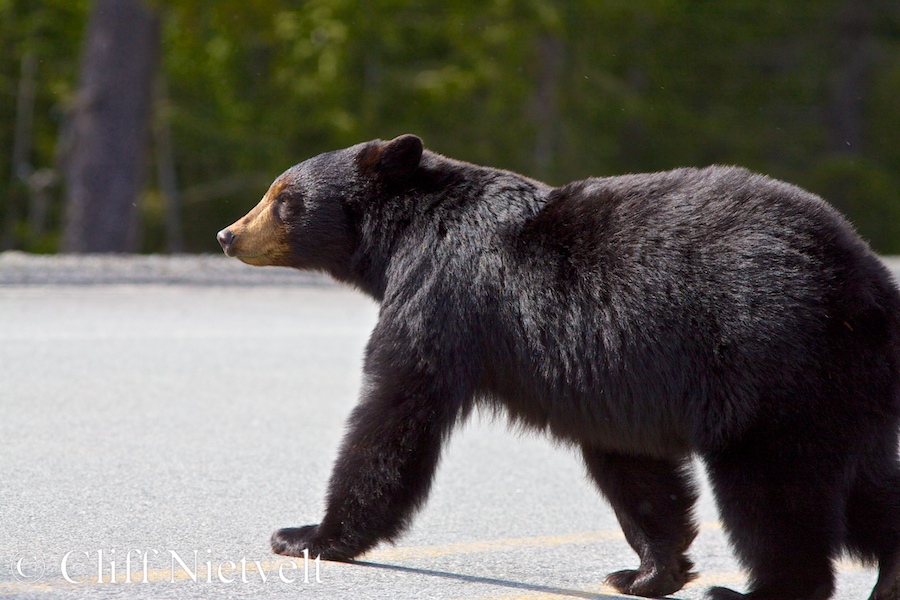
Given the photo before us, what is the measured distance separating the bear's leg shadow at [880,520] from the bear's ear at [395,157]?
1725 millimetres

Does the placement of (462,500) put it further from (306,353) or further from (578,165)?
(578,165)

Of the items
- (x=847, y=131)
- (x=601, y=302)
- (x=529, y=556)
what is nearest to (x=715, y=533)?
(x=529, y=556)

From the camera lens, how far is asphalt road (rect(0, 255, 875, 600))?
3.67 metres

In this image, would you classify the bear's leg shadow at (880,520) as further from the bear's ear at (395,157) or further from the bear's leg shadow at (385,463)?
the bear's ear at (395,157)

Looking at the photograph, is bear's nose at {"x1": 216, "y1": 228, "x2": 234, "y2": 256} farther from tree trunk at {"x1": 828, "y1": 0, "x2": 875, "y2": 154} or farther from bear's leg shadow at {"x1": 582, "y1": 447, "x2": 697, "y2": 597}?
tree trunk at {"x1": 828, "y1": 0, "x2": 875, "y2": 154}

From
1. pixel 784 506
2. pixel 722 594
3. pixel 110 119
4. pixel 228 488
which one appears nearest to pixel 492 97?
pixel 110 119

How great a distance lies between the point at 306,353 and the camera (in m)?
8.38

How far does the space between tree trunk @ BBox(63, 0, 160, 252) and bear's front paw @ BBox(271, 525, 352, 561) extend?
12118 millimetres

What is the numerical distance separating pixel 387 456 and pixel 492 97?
26.8 m

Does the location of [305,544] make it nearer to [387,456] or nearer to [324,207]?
[387,456]

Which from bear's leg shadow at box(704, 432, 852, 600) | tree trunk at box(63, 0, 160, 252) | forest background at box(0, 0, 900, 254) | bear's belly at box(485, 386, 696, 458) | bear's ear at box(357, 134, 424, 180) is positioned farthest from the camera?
forest background at box(0, 0, 900, 254)

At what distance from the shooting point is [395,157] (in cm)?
400

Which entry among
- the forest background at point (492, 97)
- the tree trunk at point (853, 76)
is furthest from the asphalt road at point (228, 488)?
the tree trunk at point (853, 76)

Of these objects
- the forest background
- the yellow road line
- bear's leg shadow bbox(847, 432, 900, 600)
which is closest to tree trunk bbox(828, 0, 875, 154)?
the forest background
